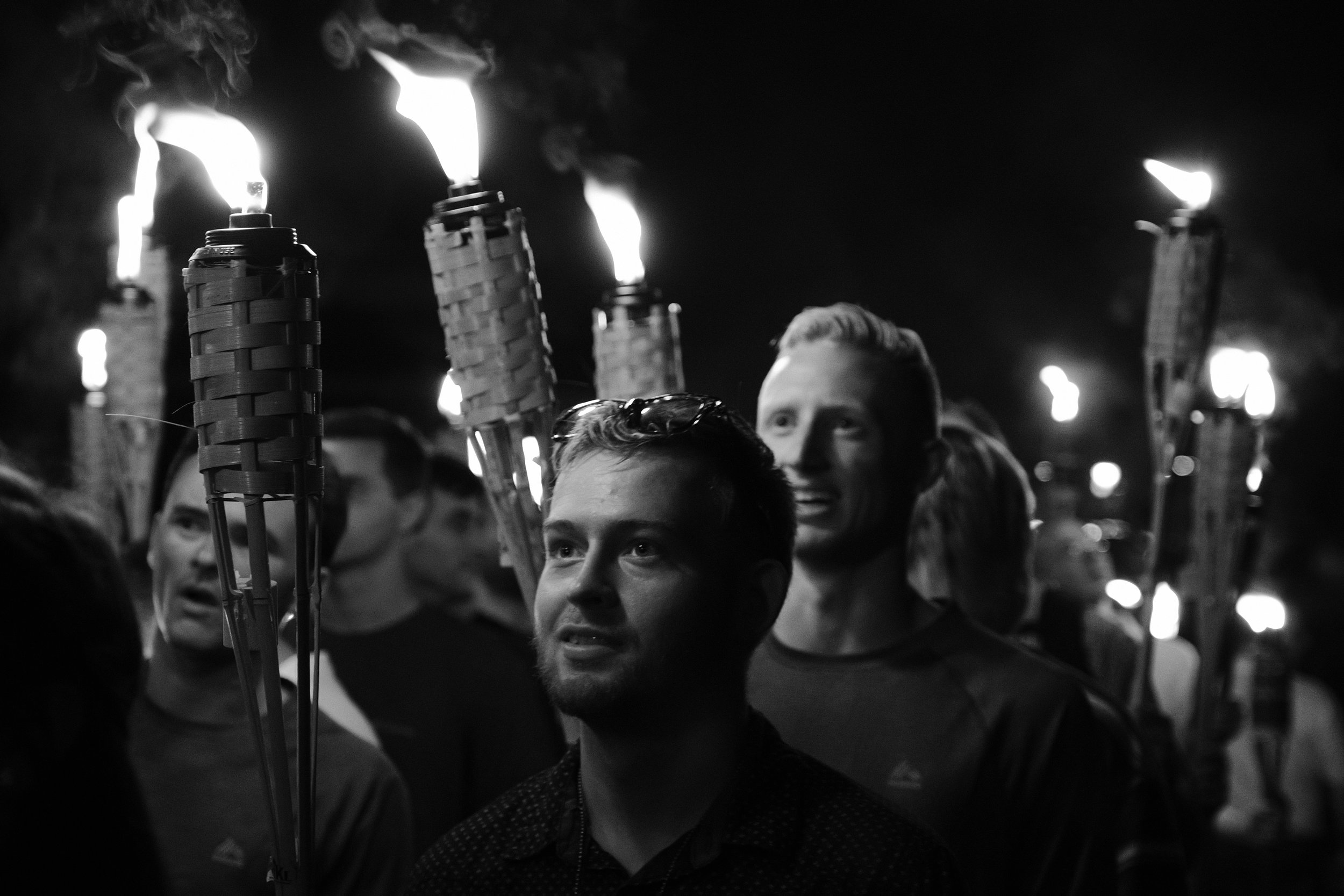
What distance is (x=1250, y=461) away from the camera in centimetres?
476

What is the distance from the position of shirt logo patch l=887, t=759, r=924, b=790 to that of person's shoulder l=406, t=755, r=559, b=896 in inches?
38.1

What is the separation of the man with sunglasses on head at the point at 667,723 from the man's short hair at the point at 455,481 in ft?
11.9

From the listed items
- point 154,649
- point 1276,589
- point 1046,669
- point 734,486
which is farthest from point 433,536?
point 1276,589

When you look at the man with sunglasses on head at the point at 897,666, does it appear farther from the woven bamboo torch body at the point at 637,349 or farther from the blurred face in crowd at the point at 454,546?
the blurred face in crowd at the point at 454,546

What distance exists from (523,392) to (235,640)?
76 centimetres

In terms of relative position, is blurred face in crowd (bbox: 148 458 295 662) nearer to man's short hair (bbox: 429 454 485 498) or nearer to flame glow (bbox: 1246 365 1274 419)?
man's short hair (bbox: 429 454 485 498)

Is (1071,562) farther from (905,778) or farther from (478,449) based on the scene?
(478,449)

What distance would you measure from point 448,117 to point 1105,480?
10.6 meters

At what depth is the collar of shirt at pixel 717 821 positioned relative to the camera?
1.99 metres

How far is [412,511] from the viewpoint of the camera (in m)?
5.04

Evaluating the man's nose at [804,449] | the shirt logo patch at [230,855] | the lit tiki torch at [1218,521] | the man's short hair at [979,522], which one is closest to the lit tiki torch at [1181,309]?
the man's short hair at [979,522]

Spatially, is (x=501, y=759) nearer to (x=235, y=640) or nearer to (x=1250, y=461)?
(x=235, y=640)

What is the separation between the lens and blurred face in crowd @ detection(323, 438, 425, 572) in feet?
15.3

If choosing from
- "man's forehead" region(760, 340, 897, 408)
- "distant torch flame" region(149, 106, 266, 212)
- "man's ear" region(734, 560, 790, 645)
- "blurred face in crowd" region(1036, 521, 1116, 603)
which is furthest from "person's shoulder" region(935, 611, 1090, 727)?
"blurred face in crowd" region(1036, 521, 1116, 603)
